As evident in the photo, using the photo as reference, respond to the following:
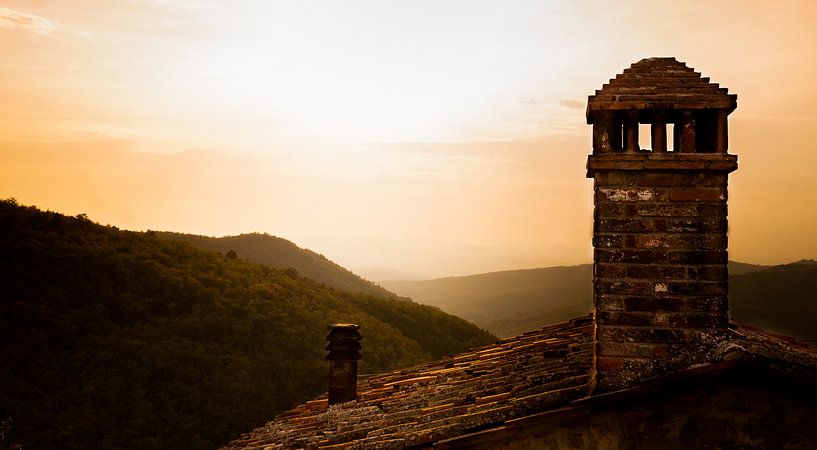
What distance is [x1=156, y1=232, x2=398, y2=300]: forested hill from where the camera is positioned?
64.2 meters

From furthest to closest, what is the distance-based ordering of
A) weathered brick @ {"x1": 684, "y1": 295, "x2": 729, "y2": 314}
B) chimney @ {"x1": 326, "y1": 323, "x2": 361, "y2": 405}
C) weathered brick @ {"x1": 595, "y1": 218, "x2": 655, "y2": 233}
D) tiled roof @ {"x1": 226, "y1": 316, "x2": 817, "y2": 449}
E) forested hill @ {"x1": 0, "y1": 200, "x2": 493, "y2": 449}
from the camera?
forested hill @ {"x1": 0, "y1": 200, "x2": 493, "y2": 449}, chimney @ {"x1": 326, "y1": 323, "x2": 361, "y2": 405}, weathered brick @ {"x1": 595, "y1": 218, "x2": 655, "y2": 233}, weathered brick @ {"x1": 684, "y1": 295, "x2": 729, "y2": 314}, tiled roof @ {"x1": 226, "y1": 316, "x2": 817, "y2": 449}

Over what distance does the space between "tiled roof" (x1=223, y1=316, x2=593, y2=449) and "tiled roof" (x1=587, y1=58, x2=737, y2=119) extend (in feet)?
6.29

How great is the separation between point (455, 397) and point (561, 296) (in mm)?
79923

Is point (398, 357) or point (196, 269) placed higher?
point (196, 269)

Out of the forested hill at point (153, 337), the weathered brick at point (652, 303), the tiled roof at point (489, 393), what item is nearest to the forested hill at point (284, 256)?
the forested hill at point (153, 337)

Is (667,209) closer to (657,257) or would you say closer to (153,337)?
(657,257)

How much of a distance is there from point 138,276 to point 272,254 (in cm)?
3804

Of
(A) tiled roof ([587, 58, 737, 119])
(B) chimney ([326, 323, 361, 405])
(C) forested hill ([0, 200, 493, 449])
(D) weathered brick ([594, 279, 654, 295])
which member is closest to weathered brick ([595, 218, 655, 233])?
(D) weathered brick ([594, 279, 654, 295])

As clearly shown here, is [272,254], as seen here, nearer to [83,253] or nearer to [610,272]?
[83,253]

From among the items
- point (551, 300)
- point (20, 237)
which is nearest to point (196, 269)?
point (20, 237)

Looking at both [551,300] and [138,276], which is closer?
[138,276]

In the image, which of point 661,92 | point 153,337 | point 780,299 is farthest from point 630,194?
point 780,299

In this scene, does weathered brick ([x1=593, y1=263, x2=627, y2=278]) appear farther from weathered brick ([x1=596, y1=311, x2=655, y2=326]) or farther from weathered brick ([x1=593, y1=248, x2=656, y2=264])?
weathered brick ([x1=596, y1=311, x2=655, y2=326])

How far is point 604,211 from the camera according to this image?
4215 millimetres
